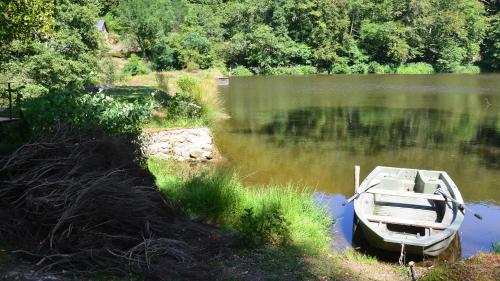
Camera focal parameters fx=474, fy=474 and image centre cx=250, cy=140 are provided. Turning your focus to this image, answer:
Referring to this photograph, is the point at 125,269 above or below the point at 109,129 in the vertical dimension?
below

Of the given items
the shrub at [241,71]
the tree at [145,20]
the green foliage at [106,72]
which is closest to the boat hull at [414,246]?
the green foliage at [106,72]

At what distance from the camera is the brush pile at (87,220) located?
14.9 feet

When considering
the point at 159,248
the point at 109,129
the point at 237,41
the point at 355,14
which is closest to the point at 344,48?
the point at 355,14

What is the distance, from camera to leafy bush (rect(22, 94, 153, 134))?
747 cm

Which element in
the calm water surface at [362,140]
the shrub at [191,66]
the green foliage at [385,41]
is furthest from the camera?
the green foliage at [385,41]

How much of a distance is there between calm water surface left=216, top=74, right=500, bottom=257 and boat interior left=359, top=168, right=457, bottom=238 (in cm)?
59

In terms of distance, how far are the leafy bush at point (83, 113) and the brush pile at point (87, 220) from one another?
1.17m

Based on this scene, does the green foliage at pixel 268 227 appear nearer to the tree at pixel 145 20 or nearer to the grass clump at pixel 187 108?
the grass clump at pixel 187 108

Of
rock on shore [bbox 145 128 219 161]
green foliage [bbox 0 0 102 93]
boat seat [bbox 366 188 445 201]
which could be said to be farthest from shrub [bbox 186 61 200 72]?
boat seat [bbox 366 188 445 201]

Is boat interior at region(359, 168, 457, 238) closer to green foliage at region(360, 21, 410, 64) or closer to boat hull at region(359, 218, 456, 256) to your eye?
boat hull at region(359, 218, 456, 256)

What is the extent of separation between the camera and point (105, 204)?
197 inches

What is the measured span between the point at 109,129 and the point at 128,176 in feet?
7.93

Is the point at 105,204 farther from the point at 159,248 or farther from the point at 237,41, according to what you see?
the point at 237,41

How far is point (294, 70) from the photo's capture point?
51.1 m
